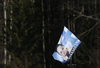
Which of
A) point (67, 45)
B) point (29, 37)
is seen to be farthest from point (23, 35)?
point (67, 45)

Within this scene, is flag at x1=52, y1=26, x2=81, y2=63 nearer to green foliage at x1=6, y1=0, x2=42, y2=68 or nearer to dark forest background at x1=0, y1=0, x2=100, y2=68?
dark forest background at x1=0, y1=0, x2=100, y2=68

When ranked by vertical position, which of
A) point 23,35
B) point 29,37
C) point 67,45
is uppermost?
point 67,45

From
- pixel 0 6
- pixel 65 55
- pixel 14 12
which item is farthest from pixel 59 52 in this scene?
pixel 0 6

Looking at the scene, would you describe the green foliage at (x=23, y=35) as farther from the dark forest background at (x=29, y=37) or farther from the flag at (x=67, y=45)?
the flag at (x=67, y=45)

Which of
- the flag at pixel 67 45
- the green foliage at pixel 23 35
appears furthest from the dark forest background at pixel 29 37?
the flag at pixel 67 45

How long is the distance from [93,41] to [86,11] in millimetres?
2513

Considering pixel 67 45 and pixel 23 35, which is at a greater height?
pixel 67 45

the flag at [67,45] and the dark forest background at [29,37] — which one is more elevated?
the flag at [67,45]

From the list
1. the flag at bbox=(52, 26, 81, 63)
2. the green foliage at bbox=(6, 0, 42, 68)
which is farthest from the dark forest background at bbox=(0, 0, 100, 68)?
the flag at bbox=(52, 26, 81, 63)

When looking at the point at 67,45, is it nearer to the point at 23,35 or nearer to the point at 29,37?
the point at 23,35

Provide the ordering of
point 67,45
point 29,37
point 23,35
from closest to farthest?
1. point 67,45
2. point 23,35
3. point 29,37

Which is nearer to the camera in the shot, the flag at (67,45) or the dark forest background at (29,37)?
the flag at (67,45)

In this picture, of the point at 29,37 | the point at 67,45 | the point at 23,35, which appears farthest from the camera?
the point at 29,37

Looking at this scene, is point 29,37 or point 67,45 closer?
point 67,45
